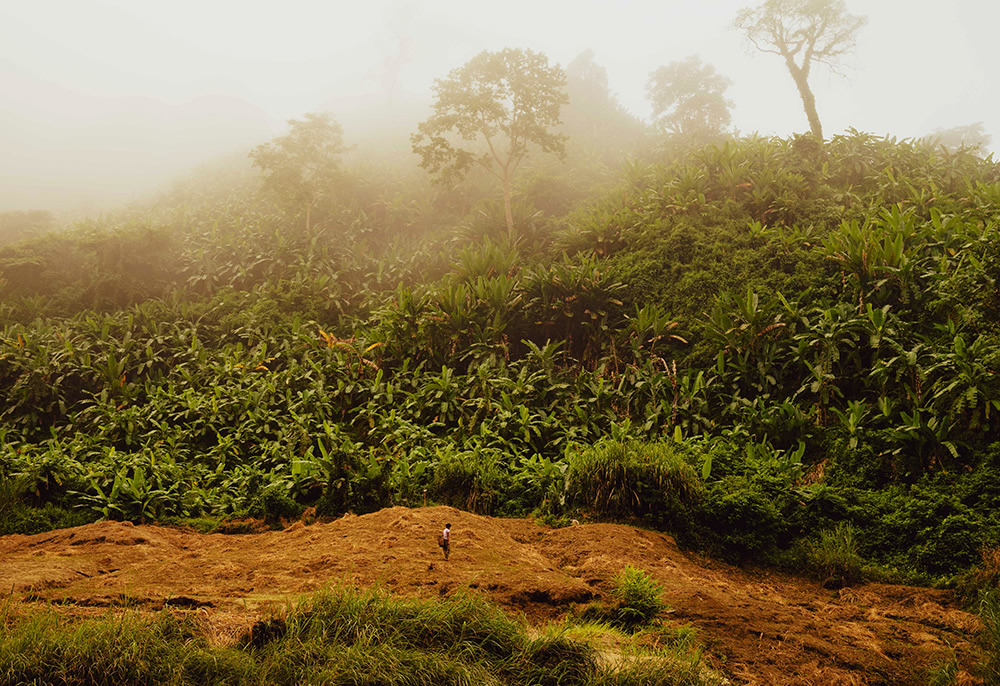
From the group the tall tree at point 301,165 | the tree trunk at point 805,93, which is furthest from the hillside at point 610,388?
the tree trunk at point 805,93

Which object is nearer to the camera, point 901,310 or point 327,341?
point 901,310

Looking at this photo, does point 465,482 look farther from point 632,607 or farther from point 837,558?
point 837,558

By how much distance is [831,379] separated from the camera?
6.34 meters

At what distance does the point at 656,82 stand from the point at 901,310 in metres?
29.8

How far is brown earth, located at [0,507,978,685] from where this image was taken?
9.37ft

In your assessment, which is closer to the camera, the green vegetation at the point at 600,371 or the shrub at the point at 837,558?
the shrub at the point at 837,558

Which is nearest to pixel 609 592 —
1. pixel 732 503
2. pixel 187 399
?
pixel 732 503

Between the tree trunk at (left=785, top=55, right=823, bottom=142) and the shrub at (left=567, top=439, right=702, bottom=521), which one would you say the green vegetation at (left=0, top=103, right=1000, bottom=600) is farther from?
the tree trunk at (left=785, top=55, right=823, bottom=142)

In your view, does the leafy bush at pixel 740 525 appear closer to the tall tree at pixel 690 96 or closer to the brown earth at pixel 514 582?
the brown earth at pixel 514 582

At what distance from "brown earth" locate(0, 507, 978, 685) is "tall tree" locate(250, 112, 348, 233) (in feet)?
47.9

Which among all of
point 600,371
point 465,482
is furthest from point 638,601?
point 600,371

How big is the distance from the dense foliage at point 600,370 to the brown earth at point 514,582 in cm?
69

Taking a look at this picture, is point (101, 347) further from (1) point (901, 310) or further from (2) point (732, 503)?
(1) point (901, 310)

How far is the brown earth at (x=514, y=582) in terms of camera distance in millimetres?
2857
